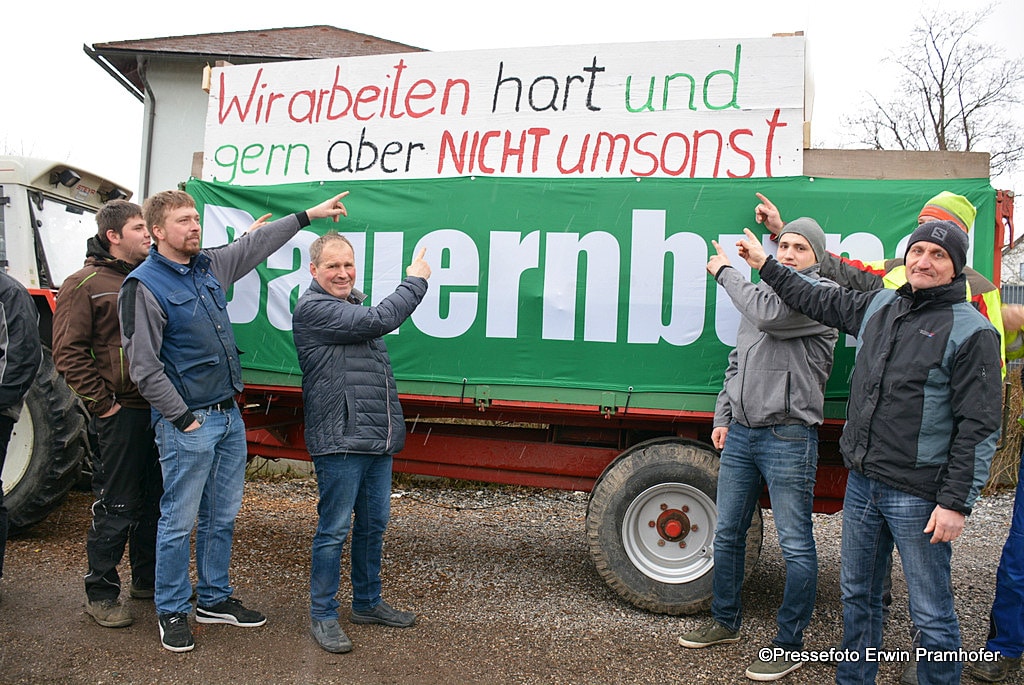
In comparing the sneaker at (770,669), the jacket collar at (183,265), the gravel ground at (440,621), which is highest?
the jacket collar at (183,265)

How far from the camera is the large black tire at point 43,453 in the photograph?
16.1ft

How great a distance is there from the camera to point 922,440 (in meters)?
2.67

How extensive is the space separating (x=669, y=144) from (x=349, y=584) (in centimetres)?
304

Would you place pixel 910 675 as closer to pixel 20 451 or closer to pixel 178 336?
pixel 178 336

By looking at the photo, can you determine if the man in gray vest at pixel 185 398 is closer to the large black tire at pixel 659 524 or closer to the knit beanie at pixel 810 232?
the large black tire at pixel 659 524

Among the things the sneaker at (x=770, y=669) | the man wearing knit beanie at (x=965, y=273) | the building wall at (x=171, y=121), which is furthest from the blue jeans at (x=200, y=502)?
the building wall at (x=171, y=121)

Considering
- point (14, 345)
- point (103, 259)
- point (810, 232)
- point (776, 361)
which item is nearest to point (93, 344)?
point (14, 345)

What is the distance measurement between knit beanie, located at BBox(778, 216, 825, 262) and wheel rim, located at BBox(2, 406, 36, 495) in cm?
471

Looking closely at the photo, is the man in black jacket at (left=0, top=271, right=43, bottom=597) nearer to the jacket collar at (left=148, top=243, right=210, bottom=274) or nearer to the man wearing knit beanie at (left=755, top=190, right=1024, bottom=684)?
the jacket collar at (left=148, top=243, right=210, bottom=274)

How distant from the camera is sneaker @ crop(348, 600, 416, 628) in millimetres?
3789

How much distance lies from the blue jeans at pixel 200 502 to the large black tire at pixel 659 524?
1.82 meters

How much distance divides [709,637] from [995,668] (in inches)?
48.3

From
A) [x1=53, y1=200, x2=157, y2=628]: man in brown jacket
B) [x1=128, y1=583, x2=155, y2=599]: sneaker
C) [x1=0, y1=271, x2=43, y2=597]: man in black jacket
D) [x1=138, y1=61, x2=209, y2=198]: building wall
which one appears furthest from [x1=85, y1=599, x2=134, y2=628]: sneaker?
[x1=138, y1=61, x2=209, y2=198]: building wall

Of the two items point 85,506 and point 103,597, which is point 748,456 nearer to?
point 103,597
